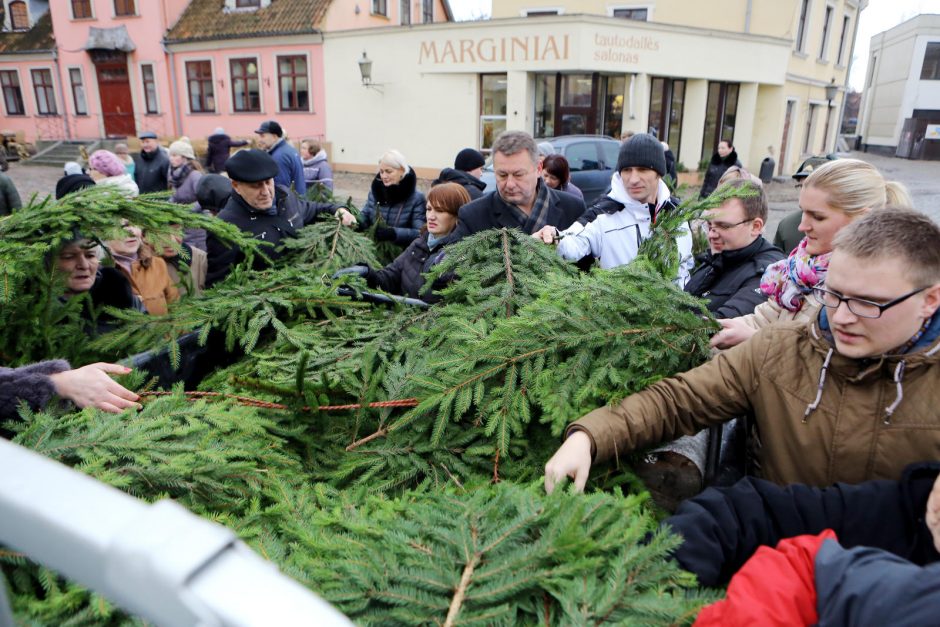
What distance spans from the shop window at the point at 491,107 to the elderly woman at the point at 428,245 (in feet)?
54.4

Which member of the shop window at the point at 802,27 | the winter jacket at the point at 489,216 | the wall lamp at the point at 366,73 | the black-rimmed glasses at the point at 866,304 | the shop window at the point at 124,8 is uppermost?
the shop window at the point at 124,8

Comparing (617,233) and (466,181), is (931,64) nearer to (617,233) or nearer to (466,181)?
(466,181)

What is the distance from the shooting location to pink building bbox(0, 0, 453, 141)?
23.3m

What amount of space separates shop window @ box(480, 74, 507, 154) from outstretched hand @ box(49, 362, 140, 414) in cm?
1906

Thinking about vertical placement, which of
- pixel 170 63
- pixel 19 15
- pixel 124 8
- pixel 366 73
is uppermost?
pixel 19 15

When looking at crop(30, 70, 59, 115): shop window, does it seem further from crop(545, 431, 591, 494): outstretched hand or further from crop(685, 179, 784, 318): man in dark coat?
crop(545, 431, 591, 494): outstretched hand

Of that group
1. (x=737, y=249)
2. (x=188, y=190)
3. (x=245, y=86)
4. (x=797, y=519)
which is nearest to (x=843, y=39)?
(x=245, y=86)

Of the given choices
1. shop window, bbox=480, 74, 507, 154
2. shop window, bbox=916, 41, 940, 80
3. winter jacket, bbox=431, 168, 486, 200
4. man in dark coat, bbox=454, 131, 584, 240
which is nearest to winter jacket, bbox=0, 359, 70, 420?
man in dark coat, bbox=454, 131, 584, 240

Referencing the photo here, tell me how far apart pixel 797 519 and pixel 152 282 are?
3.52 metres

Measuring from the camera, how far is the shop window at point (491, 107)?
66.6 feet

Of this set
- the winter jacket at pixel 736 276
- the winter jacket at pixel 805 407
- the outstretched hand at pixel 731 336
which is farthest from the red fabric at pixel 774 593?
the winter jacket at pixel 736 276

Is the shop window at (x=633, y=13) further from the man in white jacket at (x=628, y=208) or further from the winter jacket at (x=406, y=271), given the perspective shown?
the winter jacket at (x=406, y=271)

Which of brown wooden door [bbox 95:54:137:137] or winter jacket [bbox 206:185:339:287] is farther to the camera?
brown wooden door [bbox 95:54:137:137]

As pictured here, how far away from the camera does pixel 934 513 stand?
140 centimetres
